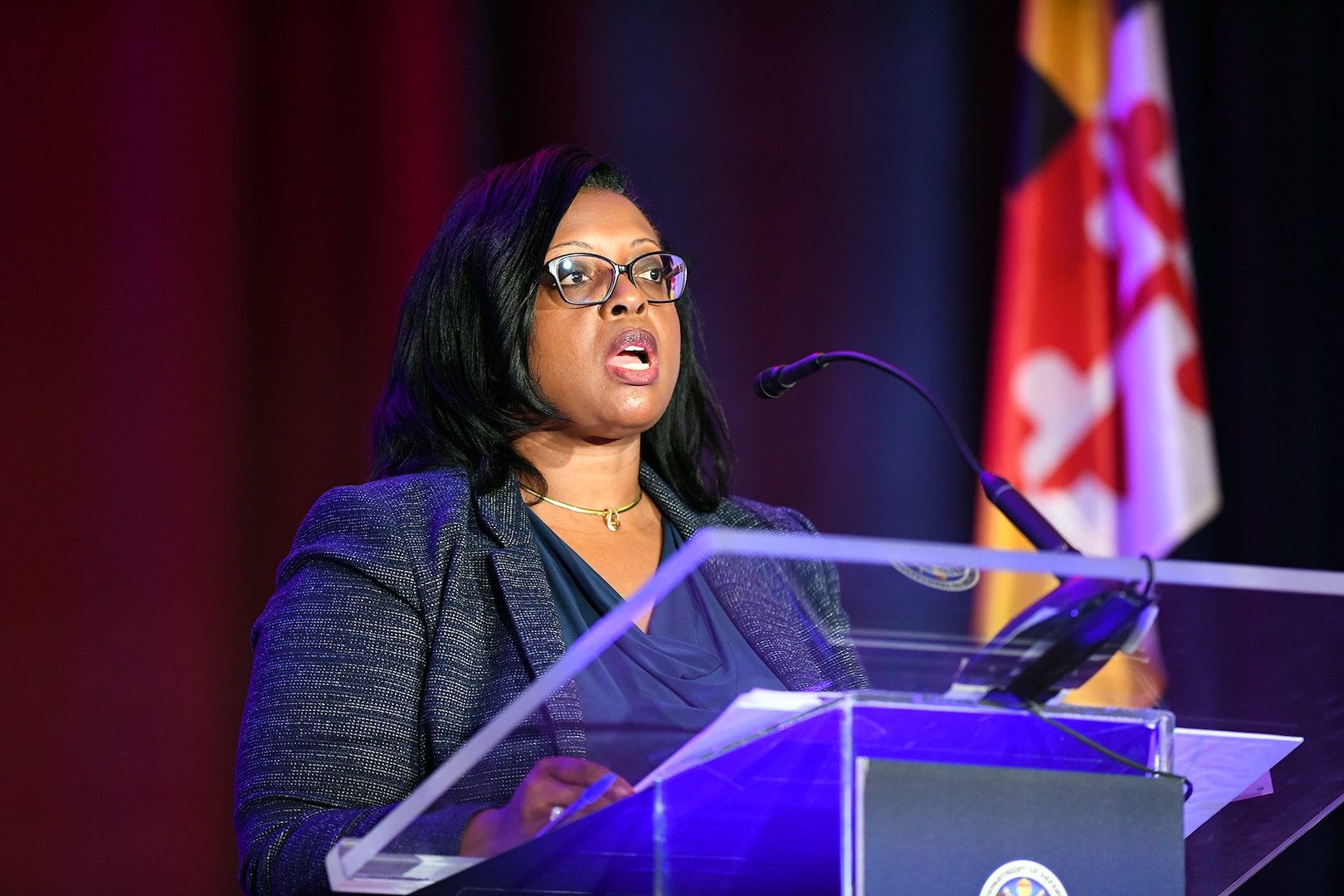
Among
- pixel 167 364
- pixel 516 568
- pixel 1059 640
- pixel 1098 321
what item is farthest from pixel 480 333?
pixel 1098 321

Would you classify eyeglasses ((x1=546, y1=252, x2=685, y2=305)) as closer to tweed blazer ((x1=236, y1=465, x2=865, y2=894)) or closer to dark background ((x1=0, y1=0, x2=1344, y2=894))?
tweed blazer ((x1=236, y1=465, x2=865, y2=894))

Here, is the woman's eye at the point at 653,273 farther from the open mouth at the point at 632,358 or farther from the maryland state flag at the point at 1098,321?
the maryland state flag at the point at 1098,321

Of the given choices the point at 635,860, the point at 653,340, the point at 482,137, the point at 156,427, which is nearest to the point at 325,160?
the point at 482,137

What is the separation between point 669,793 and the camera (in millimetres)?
→ 951

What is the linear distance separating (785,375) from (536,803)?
85 cm

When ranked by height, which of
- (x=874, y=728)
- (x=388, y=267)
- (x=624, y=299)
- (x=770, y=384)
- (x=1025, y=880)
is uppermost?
(x=388, y=267)

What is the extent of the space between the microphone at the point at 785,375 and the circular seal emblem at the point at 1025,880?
31.6 inches

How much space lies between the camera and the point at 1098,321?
3434 mm

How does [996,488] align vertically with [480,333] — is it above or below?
below

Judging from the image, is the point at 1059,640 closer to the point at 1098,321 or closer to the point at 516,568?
the point at 516,568

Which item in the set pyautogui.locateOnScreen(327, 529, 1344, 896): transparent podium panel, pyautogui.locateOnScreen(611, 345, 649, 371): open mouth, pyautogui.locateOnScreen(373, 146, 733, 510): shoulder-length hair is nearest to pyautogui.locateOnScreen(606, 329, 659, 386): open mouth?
pyautogui.locateOnScreen(611, 345, 649, 371): open mouth

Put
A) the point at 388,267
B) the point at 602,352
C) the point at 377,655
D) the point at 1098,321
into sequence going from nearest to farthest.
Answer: the point at 377,655
the point at 602,352
the point at 388,267
the point at 1098,321

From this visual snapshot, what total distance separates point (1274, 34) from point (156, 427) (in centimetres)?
267

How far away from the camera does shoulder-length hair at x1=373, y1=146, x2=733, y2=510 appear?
6.21 feet
